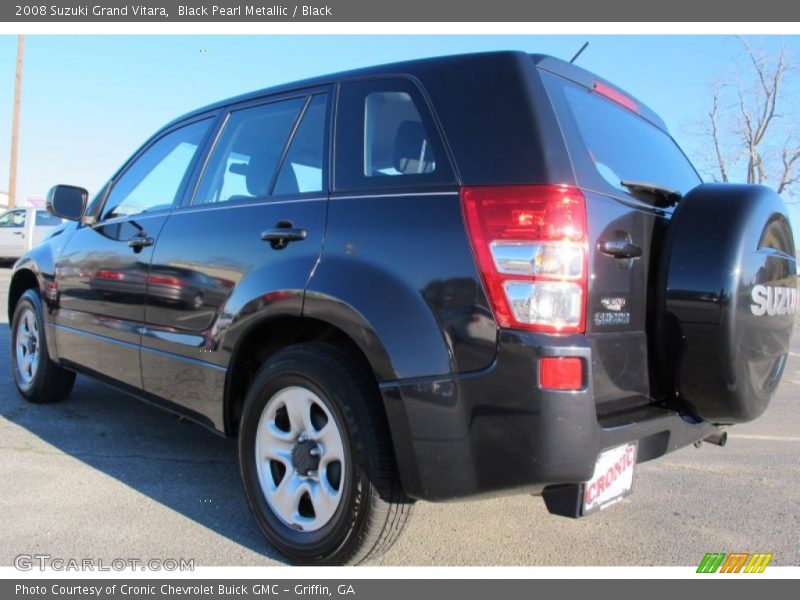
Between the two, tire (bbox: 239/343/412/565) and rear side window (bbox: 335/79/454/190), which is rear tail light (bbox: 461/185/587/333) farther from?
tire (bbox: 239/343/412/565)

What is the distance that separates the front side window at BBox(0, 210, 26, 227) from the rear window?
18.3 m

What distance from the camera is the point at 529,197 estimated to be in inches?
79.4

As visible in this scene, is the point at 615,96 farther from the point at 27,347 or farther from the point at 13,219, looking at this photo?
the point at 13,219

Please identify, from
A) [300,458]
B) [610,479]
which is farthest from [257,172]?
[610,479]

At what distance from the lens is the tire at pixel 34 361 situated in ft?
14.5

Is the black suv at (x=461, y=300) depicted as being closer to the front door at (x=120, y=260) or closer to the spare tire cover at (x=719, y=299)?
the spare tire cover at (x=719, y=299)

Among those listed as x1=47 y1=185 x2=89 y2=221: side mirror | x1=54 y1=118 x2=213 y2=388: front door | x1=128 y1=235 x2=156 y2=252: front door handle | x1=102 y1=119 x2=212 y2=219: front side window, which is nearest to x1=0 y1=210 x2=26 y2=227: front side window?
x1=47 y1=185 x2=89 y2=221: side mirror

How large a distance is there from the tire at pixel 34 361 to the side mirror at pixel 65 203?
2.28ft

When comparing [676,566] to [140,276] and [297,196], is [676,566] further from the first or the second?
[140,276]

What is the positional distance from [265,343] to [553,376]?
1.36 metres

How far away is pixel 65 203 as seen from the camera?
4133 millimetres

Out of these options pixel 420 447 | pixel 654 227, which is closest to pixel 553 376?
pixel 420 447

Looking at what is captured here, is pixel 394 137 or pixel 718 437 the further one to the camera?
pixel 718 437

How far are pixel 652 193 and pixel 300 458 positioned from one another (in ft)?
5.66
